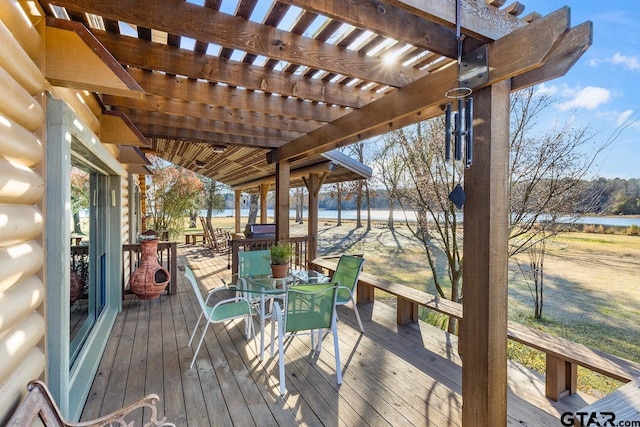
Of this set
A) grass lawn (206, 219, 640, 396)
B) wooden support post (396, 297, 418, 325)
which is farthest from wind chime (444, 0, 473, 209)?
grass lawn (206, 219, 640, 396)

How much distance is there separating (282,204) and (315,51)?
10.7ft

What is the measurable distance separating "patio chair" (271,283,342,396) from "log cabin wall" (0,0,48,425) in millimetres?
1499

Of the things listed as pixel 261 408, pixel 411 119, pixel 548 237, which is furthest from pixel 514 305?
pixel 261 408

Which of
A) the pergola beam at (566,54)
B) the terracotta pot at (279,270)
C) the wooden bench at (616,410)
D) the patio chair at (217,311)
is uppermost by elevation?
the pergola beam at (566,54)

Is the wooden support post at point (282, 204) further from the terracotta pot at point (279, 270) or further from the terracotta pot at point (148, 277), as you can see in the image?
the terracotta pot at point (148, 277)

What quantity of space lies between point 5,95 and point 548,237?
18.0 ft

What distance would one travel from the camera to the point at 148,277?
4.51 metres

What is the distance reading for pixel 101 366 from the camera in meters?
2.88

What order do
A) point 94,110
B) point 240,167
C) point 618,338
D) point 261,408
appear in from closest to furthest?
point 261,408
point 94,110
point 618,338
point 240,167

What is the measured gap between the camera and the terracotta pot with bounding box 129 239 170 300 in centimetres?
448

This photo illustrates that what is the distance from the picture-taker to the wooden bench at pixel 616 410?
0.90 metres

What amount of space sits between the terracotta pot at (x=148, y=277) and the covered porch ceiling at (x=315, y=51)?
1991mm

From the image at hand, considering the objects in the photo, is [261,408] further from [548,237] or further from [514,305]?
[514,305]

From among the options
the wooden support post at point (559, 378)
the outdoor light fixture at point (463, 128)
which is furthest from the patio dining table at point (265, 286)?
the wooden support post at point (559, 378)
